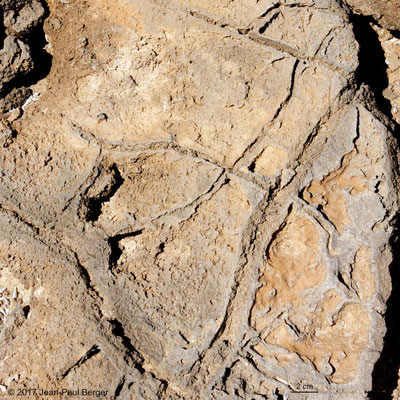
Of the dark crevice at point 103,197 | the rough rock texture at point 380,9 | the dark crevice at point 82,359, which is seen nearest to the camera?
the dark crevice at point 82,359

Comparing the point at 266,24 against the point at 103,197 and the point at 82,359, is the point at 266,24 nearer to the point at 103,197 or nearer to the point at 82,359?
the point at 103,197

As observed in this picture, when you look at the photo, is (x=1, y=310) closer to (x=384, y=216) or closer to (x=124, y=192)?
(x=124, y=192)

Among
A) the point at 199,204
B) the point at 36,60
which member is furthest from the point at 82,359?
the point at 36,60

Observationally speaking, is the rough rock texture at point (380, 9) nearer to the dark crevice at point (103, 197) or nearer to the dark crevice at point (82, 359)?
the dark crevice at point (103, 197)

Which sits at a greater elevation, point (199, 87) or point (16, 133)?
point (199, 87)

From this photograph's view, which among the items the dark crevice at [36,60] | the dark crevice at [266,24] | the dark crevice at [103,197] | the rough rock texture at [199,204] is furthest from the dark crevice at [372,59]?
the dark crevice at [36,60]

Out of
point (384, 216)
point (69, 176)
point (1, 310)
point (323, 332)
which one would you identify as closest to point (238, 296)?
point (323, 332)

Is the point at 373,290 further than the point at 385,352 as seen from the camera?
No
